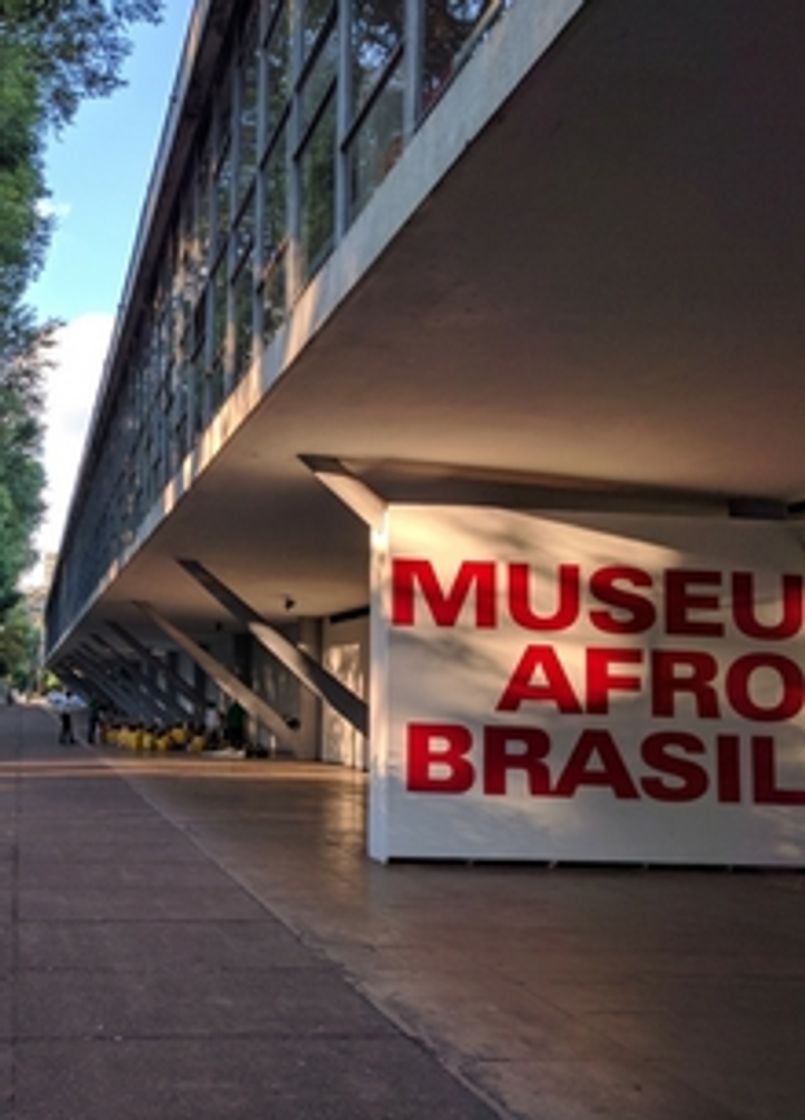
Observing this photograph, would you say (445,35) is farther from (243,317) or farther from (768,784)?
(768,784)

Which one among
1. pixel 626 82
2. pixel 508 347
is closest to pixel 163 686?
pixel 508 347

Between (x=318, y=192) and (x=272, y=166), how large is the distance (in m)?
2.45

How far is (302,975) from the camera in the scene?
716cm

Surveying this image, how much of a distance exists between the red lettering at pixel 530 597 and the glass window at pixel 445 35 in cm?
579

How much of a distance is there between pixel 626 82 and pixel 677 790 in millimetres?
8497

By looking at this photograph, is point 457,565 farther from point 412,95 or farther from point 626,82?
point 626,82

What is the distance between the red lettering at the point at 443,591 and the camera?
39.6ft

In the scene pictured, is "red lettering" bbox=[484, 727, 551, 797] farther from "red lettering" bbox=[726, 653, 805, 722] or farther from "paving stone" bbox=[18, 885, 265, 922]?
"paving stone" bbox=[18, 885, 265, 922]

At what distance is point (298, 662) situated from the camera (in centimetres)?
1741

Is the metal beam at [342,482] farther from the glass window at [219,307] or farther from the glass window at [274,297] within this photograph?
the glass window at [219,307]

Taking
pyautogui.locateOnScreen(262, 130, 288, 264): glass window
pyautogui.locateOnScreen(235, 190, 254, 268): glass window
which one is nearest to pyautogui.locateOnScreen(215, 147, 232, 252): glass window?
pyautogui.locateOnScreen(235, 190, 254, 268): glass window

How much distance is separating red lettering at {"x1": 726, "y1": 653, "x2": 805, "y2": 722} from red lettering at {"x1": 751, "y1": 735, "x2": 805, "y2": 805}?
34 centimetres

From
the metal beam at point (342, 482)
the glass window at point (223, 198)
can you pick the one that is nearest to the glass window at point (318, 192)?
the metal beam at point (342, 482)

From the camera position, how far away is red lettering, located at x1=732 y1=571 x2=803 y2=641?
12.6 metres
